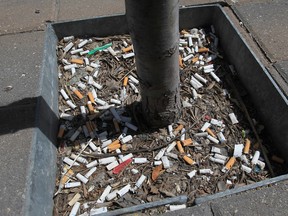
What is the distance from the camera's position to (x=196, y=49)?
2.94 metres

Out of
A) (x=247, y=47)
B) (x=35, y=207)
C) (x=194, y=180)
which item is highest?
(x=247, y=47)

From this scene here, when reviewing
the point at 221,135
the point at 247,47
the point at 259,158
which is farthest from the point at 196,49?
the point at 259,158

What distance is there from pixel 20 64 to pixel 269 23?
2.32 meters

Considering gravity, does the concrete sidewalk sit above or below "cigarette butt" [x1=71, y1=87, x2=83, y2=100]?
above

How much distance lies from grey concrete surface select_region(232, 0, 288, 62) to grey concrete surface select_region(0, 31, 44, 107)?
195 centimetres

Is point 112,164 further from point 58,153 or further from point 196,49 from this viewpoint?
point 196,49

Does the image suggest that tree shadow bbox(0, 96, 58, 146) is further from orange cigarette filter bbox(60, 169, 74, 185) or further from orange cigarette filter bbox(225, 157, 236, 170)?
orange cigarette filter bbox(225, 157, 236, 170)

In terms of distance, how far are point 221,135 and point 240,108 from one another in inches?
13.0

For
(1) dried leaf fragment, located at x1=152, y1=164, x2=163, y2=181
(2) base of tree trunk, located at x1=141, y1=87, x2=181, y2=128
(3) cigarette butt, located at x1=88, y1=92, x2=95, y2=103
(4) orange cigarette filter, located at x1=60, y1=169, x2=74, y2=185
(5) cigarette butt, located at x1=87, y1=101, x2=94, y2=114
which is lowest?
(4) orange cigarette filter, located at x1=60, y1=169, x2=74, y2=185

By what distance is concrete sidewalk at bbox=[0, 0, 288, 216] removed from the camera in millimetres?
1764

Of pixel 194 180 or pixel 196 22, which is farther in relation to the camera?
pixel 196 22

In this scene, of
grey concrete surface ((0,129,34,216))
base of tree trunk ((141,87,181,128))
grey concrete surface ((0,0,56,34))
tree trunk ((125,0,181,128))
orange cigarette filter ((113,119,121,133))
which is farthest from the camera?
grey concrete surface ((0,0,56,34))

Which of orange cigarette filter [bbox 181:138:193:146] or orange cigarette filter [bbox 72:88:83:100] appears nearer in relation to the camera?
orange cigarette filter [bbox 181:138:193:146]

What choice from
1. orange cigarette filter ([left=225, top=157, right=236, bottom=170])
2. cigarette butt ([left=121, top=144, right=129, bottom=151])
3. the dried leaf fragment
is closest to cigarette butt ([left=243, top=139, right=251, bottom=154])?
orange cigarette filter ([left=225, top=157, right=236, bottom=170])
